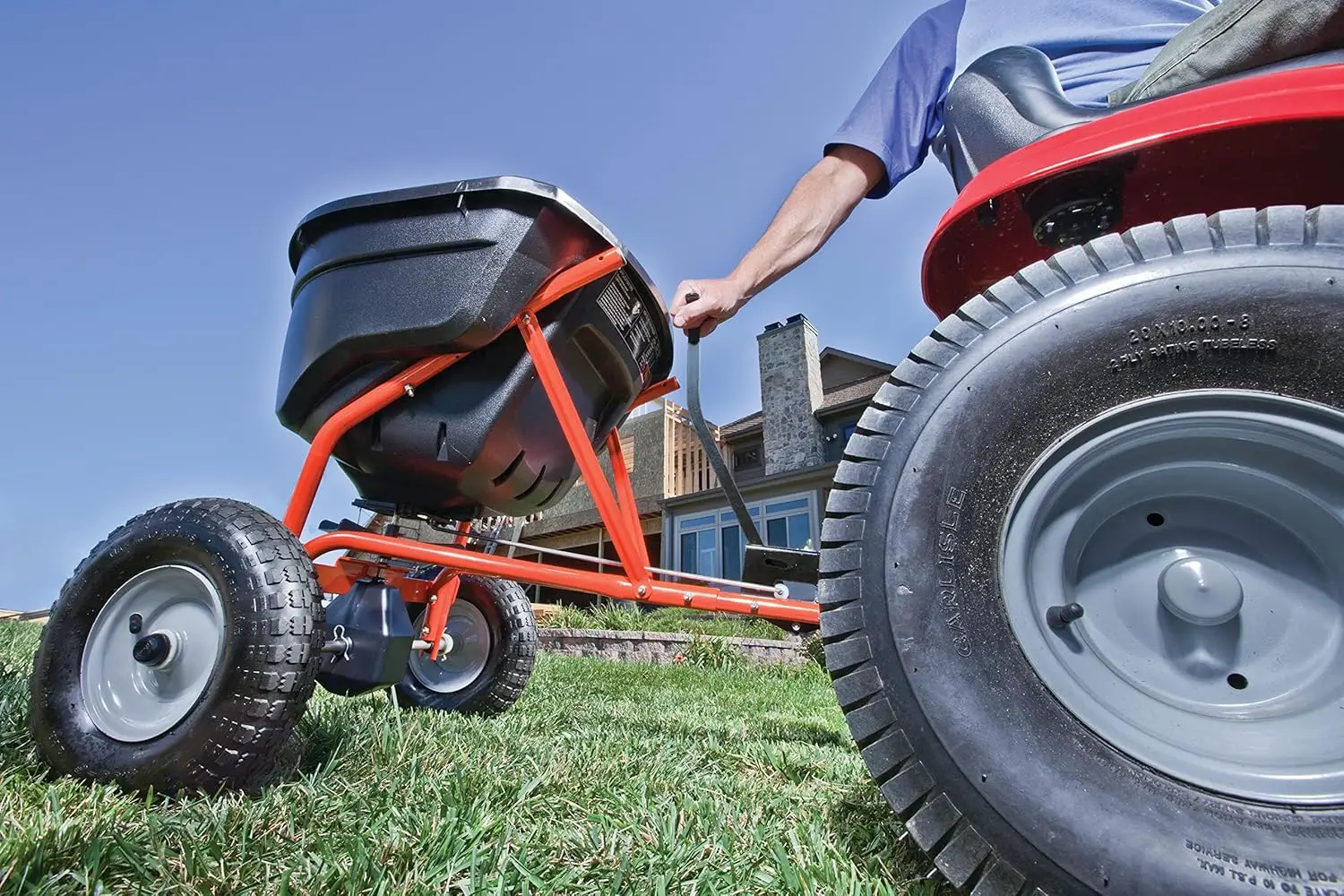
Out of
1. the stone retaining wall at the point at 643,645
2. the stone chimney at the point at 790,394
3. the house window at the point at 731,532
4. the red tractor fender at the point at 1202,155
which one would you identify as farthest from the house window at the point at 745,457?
the red tractor fender at the point at 1202,155

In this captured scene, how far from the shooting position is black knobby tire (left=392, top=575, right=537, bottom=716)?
2.71 metres

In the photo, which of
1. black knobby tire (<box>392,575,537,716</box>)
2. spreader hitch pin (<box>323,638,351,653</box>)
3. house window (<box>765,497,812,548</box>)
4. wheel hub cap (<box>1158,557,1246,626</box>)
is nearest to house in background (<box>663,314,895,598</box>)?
house window (<box>765,497,812,548</box>)

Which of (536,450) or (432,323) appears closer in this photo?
(432,323)

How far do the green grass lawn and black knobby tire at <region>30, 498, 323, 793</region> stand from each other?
0.06m

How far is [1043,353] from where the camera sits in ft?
3.14

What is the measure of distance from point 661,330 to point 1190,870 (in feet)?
6.26

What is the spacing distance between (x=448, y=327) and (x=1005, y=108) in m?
1.35

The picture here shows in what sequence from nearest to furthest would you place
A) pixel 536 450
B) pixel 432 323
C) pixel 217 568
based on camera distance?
1. pixel 217 568
2. pixel 432 323
3. pixel 536 450

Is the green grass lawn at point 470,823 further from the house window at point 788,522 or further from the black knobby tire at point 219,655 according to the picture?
the house window at point 788,522

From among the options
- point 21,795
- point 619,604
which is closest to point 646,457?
point 619,604

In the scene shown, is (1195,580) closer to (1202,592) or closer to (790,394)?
(1202,592)

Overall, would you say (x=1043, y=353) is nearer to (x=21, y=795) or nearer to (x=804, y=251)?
(x=804, y=251)

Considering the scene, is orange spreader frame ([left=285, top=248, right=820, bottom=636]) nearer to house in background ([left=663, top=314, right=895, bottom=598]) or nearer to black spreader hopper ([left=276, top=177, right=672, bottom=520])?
black spreader hopper ([left=276, top=177, right=672, bottom=520])

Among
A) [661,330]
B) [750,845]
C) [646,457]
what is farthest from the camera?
[646,457]
